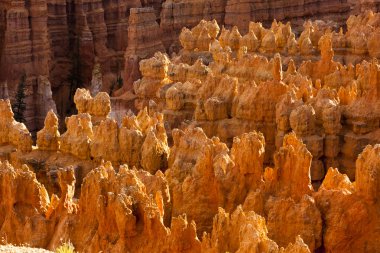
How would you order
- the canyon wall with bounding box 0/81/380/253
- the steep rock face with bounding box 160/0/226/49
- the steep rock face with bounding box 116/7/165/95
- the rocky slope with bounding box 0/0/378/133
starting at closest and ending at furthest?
the canyon wall with bounding box 0/81/380/253, the rocky slope with bounding box 0/0/378/133, the steep rock face with bounding box 116/7/165/95, the steep rock face with bounding box 160/0/226/49

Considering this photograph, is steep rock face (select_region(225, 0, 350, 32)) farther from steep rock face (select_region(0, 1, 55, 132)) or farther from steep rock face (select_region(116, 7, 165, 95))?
steep rock face (select_region(0, 1, 55, 132))

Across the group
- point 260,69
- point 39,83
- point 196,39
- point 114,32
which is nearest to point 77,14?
point 114,32

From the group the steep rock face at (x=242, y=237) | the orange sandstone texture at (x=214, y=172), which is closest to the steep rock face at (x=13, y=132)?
the orange sandstone texture at (x=214, y=172)

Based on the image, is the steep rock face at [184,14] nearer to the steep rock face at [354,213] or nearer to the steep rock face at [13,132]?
the steep rock face at [13,132]

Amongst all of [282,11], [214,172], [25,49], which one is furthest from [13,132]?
[282,11]

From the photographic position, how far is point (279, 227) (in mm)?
11148

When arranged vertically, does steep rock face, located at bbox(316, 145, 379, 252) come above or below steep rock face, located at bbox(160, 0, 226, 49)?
below

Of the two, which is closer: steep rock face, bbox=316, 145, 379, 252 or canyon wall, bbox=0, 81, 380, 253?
canyon wall, bbox=0, 81, 380, 253

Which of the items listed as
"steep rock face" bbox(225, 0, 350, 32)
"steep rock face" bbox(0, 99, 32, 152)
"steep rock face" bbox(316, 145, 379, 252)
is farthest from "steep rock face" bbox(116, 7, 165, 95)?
"steep rock face" bbox(316, 145, 379, 252)

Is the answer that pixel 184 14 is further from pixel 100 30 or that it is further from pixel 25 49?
pixel 25 49

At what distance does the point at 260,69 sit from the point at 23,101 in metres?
15.0

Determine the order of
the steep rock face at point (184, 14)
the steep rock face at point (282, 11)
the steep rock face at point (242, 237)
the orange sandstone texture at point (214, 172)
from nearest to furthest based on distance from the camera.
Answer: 1. the steep rock face at point (242, 237)
2. the orange sandstone texture at point (214, 172)
3. the steep rock face at point (282, 11)
4. the steep rock face at point (184, 14)

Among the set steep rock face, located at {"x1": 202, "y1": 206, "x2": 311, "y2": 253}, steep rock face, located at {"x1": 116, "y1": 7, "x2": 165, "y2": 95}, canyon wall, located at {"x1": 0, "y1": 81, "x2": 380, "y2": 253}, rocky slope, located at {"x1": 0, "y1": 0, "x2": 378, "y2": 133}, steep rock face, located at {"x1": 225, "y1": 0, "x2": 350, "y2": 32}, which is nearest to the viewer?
steep rock face, located at {"x1": 202, "y1": 206, "x2": 311, "y2": 253}

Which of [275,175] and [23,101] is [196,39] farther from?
[275,175]
